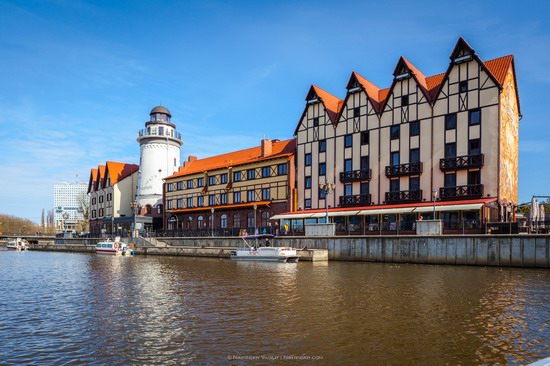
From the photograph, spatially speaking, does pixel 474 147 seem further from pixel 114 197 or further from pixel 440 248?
pixel 114 197

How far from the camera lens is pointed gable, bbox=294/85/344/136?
180 ft

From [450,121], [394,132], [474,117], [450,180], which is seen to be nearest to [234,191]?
[394,132]

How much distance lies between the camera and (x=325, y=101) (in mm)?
55844

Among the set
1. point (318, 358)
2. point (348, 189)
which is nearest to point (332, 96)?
point (348, 189)

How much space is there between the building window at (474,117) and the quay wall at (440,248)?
1318cm

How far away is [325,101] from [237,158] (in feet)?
63.4

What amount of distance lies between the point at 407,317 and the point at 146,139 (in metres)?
71.9

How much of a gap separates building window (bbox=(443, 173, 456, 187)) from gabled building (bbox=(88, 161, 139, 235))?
5839 cm

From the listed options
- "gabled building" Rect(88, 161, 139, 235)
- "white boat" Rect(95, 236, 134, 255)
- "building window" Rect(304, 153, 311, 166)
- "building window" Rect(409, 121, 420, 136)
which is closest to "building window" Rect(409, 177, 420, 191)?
"building window" Rect(409, 121, 420, 136)

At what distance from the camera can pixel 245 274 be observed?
31.8m

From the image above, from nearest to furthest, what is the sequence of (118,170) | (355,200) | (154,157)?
(355,200)
(154,157)
(118,170)

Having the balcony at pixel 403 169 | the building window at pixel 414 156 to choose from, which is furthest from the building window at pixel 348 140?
the building window at pixel 414 156

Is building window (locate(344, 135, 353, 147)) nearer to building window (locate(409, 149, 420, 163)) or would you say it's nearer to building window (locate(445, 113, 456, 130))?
building window (locate(409, 149, 420, 163))

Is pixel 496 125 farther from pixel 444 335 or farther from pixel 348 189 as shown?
pixel 444 335
